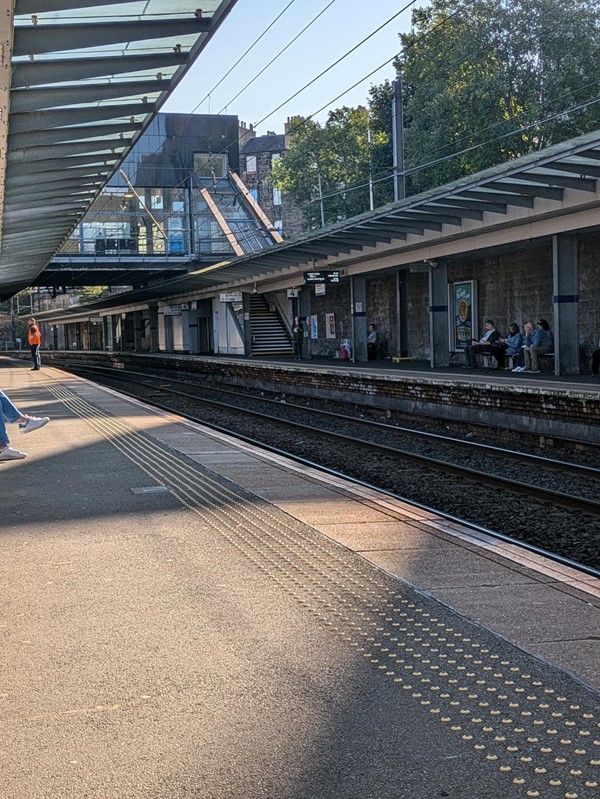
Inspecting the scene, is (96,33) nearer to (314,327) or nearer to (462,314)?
(462,314)

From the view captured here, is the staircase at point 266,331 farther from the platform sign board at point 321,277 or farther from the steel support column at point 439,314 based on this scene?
the steel support column at point 439,314

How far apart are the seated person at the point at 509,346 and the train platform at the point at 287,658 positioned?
16.2 meters

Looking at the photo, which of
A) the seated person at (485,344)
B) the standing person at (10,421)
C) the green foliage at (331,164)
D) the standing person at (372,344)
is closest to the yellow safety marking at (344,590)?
the standing person at (10,421)

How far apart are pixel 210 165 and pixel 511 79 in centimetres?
2149

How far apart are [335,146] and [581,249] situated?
123 ft

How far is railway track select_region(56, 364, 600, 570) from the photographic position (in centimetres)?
950

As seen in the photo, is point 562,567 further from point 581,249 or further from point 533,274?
point 533,274

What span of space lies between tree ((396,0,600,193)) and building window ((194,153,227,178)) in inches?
636

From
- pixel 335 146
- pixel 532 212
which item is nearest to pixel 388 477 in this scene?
pixel 532 212

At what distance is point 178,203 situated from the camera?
183 ft

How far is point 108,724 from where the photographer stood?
11.9ft

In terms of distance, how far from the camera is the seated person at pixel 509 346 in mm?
23859

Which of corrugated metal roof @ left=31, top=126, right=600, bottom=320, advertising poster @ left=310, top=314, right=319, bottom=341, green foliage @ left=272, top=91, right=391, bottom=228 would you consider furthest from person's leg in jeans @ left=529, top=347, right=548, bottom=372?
green foliage @ left=272, top=91, right=391, bottom=228

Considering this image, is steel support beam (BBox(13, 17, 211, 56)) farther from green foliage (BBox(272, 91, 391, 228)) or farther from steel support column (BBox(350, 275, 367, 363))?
green foliage (BBox(272, 91, 391, 228))
